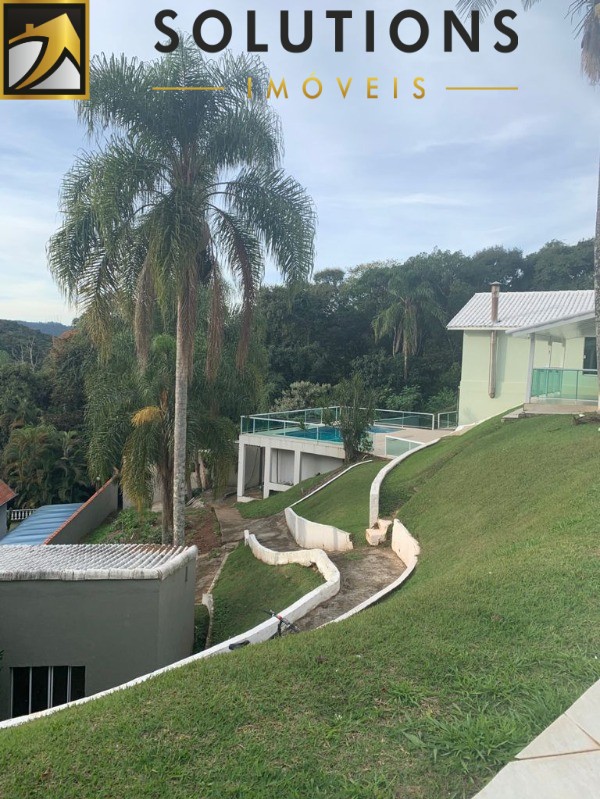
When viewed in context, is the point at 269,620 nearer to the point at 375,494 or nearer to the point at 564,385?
the point at 375,494

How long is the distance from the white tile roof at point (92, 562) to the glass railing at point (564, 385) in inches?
420

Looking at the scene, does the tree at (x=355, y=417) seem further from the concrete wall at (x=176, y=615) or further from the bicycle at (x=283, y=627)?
the bicycle at (x=283, y=627)

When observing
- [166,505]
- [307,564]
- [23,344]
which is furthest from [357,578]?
[23,344]

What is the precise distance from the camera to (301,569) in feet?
36.5

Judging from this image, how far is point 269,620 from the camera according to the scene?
6922mm

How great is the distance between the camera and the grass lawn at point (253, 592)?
33.6 ft

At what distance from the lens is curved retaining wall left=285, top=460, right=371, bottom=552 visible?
12375mm

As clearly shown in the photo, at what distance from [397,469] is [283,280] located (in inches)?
230

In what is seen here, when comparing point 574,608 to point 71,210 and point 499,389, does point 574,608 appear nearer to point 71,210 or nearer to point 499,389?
point 71,210

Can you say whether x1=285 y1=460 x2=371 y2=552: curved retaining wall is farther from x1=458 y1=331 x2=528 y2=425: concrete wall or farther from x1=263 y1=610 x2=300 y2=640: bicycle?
x1=458 y1=331 x2=528 y2=425: concrete wall

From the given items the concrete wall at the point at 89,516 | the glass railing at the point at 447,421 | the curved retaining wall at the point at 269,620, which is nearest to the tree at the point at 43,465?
the concrete wall at the point at 89,516

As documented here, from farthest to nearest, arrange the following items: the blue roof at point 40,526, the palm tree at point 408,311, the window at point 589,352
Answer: the palm tree at point 408,311
the blue roof at point 40,526
the window at point 589,352

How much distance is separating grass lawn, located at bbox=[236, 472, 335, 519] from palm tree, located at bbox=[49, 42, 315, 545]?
6995 millimetres

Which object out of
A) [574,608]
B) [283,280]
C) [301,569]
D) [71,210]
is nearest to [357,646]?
[574,608]
